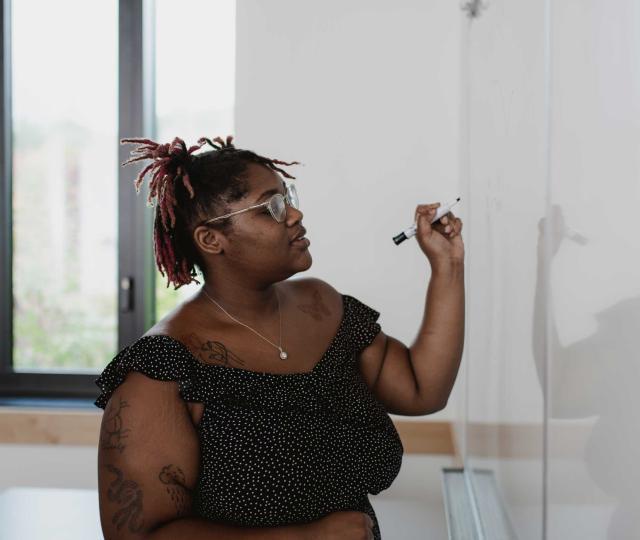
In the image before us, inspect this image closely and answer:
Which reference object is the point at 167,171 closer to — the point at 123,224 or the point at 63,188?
the point at 123,224

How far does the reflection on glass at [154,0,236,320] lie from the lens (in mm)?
2719

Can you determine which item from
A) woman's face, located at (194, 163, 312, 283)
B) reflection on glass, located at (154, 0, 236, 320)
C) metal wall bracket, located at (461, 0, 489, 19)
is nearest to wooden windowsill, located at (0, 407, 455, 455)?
reflection on glass, located at (154, 0, 236, 320)

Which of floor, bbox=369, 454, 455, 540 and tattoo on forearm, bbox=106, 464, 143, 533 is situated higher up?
tattoo on forearm, bbox=106, 464, 143, 533

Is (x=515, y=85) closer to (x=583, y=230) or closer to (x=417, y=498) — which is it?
(x=583, y=230)

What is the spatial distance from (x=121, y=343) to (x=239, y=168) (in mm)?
1628

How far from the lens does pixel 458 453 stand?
2.20m

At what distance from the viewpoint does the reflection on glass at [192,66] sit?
2.72m

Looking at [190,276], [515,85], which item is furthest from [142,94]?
[515,85]

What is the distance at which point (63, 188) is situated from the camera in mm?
2809

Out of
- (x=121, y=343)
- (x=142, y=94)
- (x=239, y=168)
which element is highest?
(x=142, y=94)

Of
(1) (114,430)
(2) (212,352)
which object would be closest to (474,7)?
(2) (212,352)

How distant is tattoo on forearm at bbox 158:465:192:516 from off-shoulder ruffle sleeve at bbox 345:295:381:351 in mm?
404

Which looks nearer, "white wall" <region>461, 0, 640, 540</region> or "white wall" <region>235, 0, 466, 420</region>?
"white wall" <region>461, 0, 640, 540</region>

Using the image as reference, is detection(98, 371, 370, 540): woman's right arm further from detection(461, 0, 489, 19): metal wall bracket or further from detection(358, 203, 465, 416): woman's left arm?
detection(461, 0, 489, 19): metal wall bracket
